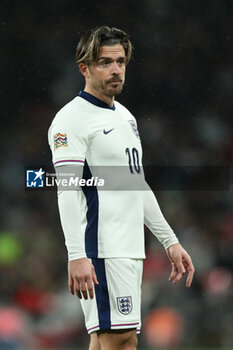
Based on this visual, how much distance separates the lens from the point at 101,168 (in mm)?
3000

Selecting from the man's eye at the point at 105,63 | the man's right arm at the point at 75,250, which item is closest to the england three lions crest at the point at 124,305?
the man's right arm at the point at 75,250

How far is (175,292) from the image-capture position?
664 cm

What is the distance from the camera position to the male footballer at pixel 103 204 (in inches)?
115

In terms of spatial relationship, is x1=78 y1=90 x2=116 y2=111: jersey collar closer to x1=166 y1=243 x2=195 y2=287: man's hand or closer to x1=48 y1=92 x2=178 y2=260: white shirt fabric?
x1=48 y1=92 x2=178 y2=260: white shirt fabric

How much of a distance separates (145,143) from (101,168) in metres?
4.52

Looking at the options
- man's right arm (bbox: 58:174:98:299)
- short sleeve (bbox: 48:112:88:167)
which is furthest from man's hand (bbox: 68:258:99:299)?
short sleeve (bbox: 48:112:88:167)

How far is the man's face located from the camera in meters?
3.07

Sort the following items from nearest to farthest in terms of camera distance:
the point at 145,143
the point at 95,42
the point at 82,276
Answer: the point at 82,276, the point at 95,42, the point at 145,143

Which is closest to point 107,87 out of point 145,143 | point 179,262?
point 179,262

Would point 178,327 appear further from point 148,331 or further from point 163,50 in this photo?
point 163,50

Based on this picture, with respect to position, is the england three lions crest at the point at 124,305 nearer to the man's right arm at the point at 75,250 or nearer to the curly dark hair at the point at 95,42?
the man's right arm at the point at 75,250

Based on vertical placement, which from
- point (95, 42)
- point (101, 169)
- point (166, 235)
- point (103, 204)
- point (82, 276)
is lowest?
point (82, 276)

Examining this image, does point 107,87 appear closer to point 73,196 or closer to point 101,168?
point 101,168

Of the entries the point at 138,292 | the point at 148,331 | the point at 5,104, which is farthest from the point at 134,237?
the point at 5,104
